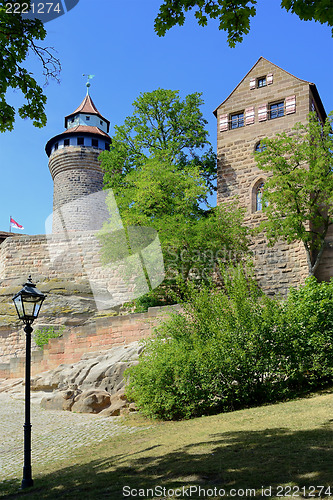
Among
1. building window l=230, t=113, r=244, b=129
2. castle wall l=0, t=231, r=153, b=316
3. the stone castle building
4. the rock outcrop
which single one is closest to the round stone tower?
castle wall l=0, t=231, r=153, b=316

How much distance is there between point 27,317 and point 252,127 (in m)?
20.2

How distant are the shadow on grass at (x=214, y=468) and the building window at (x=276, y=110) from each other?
64.4 feet

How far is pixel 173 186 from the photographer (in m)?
24.4

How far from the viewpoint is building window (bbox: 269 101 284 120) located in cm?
2544

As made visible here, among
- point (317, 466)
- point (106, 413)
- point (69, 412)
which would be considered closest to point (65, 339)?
point (69, 412)

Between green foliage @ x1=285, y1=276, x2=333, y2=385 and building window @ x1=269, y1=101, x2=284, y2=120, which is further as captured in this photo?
building window @ x1=269, y1=101, x2=284, y2=120

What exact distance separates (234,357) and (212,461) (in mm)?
5420

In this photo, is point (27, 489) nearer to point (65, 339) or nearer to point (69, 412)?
point (69, 412)

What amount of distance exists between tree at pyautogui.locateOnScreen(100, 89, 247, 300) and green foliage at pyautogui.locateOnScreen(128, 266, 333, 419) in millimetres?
9899

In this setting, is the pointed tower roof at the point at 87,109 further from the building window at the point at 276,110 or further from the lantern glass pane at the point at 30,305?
the lantern glass pane at the point at 30,305

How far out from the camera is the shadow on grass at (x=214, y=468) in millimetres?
5707

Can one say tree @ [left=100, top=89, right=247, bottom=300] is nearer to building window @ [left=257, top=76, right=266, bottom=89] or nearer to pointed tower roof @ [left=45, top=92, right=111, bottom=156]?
building window @ [left=257, top=76, right=266, bottom=89]

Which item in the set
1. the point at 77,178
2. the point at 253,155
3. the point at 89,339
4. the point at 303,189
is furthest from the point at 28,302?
the point at 77,178

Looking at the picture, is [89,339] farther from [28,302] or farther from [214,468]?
[214,468]
